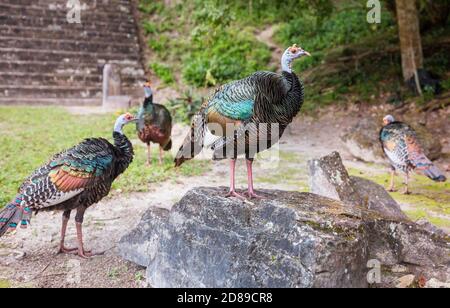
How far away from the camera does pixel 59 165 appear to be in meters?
4.84

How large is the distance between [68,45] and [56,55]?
0.71 meters

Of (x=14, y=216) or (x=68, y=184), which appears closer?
(x=14, y=216)

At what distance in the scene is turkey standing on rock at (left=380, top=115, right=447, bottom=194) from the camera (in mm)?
7414

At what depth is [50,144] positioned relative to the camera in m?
10.0

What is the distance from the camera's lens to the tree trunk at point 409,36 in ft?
39.5

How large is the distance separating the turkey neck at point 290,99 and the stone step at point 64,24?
15.7 metres

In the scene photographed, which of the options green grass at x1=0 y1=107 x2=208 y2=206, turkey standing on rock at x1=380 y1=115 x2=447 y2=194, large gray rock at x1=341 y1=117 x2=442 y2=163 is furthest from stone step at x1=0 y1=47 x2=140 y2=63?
turkey standing on rock at x1=380 y1=115 x2=447 y2=194

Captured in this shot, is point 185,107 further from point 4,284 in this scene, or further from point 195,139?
point 4,284

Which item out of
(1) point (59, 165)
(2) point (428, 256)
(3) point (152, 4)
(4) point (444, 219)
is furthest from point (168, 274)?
(3) point (152, 4)

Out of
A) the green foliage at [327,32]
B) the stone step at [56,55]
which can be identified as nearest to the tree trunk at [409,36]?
the green foliage at [327,32]

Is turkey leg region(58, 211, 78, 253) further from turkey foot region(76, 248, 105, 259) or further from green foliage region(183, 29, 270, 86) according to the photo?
green foliage region(183, 29, 270, 86)

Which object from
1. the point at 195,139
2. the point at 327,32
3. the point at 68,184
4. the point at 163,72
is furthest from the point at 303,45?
the point at 68,184

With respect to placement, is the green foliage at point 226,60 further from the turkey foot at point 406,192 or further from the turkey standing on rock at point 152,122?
the turkey foot at point 406,192

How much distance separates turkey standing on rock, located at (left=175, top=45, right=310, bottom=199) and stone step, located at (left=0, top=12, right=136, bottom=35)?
15.4 metres
